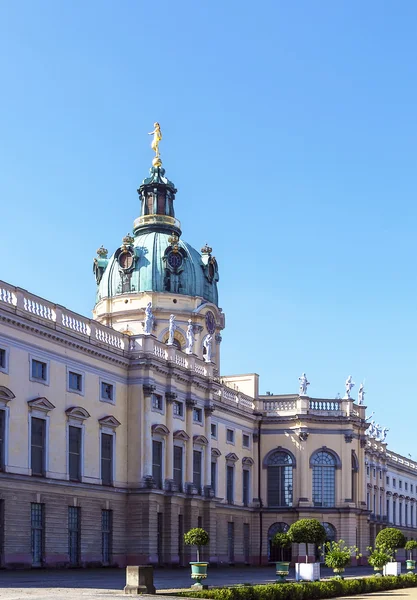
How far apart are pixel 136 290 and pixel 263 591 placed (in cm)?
4965

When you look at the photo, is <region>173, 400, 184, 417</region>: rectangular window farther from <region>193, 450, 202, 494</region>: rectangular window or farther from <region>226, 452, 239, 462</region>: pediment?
<region>226, 452, 239, 462</region>: pediment

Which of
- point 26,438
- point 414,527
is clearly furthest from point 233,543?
point 414,527

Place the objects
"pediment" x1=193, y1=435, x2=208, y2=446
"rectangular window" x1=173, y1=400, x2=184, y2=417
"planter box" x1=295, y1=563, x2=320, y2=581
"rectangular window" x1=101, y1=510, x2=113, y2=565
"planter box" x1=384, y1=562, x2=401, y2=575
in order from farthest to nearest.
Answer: "pediment" x1=193, y1=435, x2=208, y2=446, "rectangular window" x1=173, y1=400, x2=184, y2=417, "rectangular window" x1=101, y1=510, x2=113, y2=565, "planter box" x1=384, y1=562, x2=401, y2=575, "planter box" x1=295, y1=563, x2=320, y2=581

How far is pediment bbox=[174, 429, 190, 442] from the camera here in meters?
71.1

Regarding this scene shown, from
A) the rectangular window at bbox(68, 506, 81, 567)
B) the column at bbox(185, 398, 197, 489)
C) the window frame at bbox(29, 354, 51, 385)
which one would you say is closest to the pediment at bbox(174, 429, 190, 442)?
the column at bbox(185, 398, 197, 489)

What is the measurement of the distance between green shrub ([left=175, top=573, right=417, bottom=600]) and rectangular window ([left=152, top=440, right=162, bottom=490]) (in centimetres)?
1822

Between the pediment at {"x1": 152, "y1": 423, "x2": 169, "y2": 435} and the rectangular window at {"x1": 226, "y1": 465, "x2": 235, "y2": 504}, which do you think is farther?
the rectangular window at {"x1": 226, "y1": 465, "x2": 235, "y2": 504}

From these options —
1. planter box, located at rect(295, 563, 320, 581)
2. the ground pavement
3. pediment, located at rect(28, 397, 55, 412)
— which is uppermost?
pediment, located at rect(28, 397, 55, 412)

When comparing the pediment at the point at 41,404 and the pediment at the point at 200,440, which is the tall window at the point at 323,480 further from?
the pediment at the point at 41,404

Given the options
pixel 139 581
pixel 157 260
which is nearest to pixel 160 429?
pixel 157 260

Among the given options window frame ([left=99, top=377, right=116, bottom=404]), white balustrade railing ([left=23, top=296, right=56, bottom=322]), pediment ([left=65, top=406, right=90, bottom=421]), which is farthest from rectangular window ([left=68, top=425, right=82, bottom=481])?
white balustrade railing ([left=23, top=296, right=56, bottom=322])

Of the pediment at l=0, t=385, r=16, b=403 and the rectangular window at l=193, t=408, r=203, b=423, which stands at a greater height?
the pediment at l=0, t=385, r=16, b=403

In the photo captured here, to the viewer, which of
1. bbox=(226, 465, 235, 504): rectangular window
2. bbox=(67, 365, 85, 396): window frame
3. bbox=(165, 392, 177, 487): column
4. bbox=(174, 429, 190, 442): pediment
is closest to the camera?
bbox=(67, 365, 85, 396): window frame

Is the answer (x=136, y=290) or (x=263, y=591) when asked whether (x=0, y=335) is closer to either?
(x=263, y=591)
